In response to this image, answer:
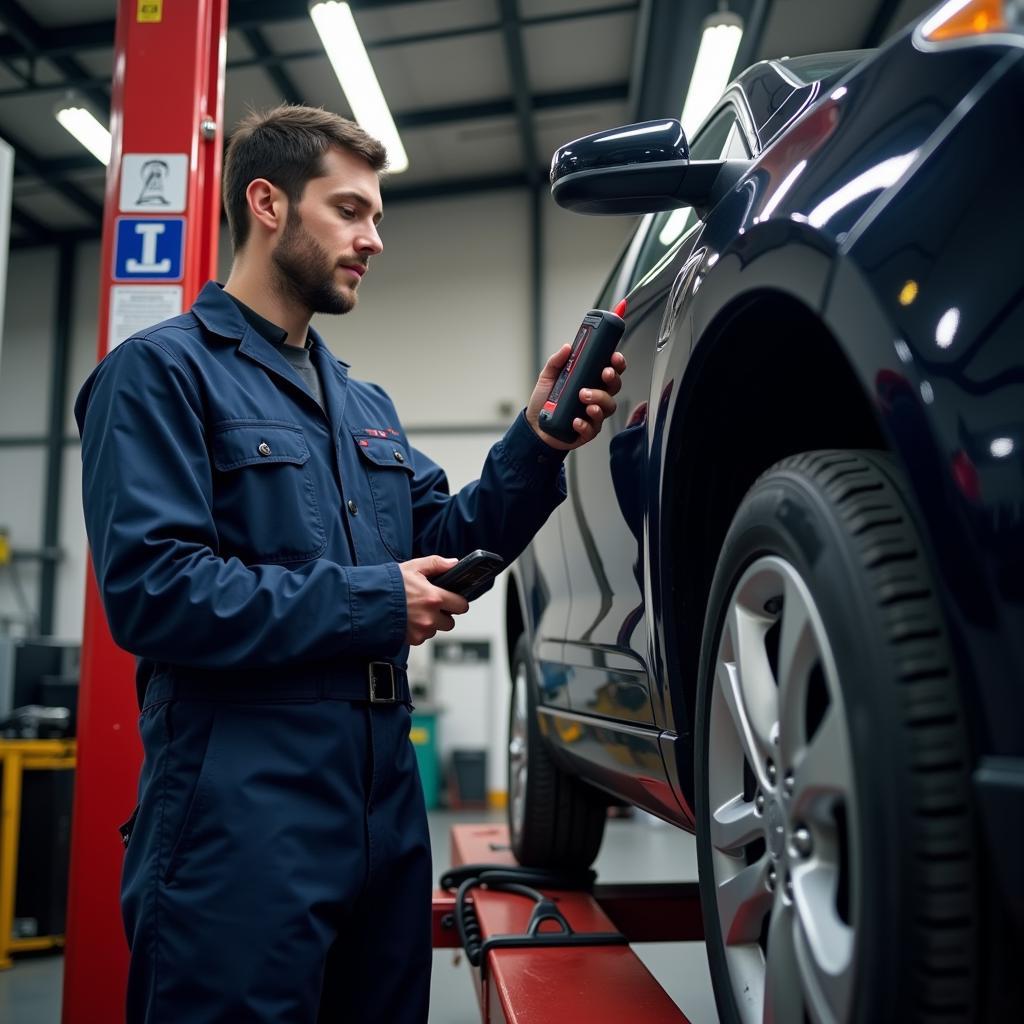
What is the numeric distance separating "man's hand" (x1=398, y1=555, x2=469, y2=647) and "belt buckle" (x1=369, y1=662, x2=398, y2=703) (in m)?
0.08

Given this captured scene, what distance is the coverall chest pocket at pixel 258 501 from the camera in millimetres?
1464

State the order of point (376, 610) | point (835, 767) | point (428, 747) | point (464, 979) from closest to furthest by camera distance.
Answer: point (835, 767), point (376, 610), point (464, 979), point (428, 747)

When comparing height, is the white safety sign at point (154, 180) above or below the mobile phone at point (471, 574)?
above

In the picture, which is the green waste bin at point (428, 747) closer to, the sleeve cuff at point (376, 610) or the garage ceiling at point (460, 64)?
the garage ceiling at point (460, 64)

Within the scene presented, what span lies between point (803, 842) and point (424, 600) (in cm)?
66

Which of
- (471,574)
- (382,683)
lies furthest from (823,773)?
(382,683)

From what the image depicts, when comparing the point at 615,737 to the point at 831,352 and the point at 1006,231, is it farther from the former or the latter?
the point at 1006,231

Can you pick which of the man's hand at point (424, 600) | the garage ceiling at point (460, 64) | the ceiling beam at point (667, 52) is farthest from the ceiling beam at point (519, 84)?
the man's hand at point (424, 600)

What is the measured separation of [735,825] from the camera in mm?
1037

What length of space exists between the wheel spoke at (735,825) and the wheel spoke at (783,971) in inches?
3.3

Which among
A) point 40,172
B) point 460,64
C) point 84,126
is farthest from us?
point 40,172

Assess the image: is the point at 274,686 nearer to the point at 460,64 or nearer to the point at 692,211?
the point at 692,211

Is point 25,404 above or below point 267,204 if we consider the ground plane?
above

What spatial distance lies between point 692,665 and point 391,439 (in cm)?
69
